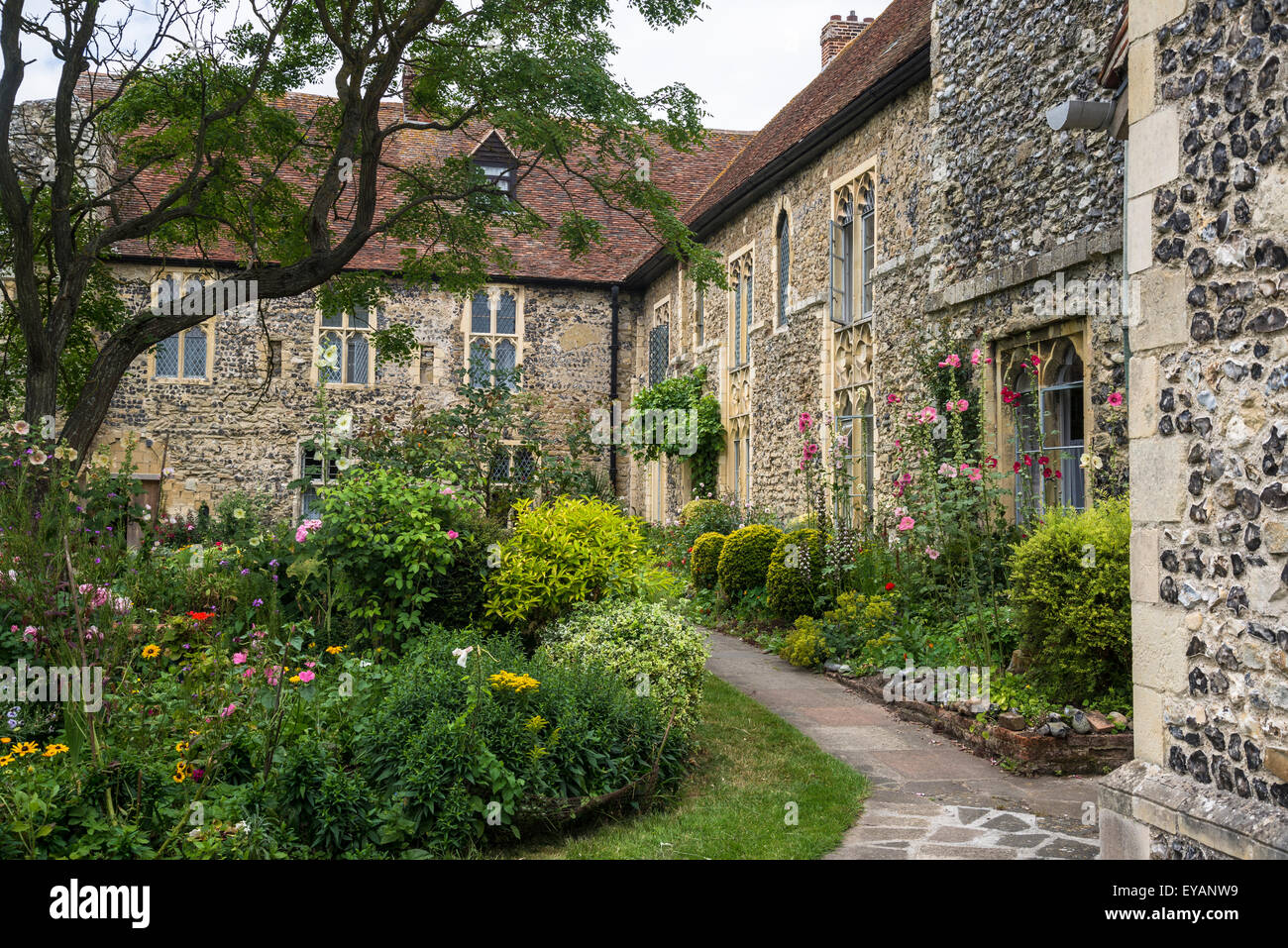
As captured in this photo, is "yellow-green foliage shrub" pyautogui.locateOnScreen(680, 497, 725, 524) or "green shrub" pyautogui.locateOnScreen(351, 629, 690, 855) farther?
"yellow-green foliage shrub" pyautogui.locateOnScreen(680, 497, 725, 524)

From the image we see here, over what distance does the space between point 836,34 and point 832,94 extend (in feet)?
17.6

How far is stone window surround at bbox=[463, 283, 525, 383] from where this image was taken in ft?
70.3

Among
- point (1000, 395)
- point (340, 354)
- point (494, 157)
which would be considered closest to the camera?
point (1000, 395)

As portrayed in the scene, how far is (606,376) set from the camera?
22266 millimetres

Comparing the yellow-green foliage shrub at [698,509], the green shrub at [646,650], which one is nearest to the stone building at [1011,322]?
the yellow-green foliage shrub at [698,509]

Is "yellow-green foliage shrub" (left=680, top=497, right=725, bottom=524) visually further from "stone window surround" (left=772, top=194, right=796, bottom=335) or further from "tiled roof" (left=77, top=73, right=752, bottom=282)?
"tiled roof" (left=77, top=73, right=752, bottom=282)

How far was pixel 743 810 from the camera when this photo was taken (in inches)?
197

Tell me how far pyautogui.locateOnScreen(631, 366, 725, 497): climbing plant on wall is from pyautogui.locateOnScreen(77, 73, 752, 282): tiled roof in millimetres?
3579

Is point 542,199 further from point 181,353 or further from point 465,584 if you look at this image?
point 465,584

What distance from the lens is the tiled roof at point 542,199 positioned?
20.4 meters

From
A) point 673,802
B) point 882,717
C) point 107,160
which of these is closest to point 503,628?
point 673,802

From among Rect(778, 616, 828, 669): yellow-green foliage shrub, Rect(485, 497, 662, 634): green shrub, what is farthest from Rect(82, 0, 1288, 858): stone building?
Rect(485, 497, 662, 634): green shrub

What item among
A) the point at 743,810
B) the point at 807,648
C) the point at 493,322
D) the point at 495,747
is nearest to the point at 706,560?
the point at 807,648

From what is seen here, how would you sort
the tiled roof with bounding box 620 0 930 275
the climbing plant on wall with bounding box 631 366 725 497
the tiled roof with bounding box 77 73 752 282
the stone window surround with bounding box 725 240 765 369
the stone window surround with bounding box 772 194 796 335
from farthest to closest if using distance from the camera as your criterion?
the tiled roof with bounding box 77 73 752 282 → the climbing plant on wall with bounding box 631 366 725 497 → the stone window surround with bounding box 725 240 765 369 → the stone window surround with bounding box 772 194 796 335 → the tiled roof with bounding box 620 0 930 275
